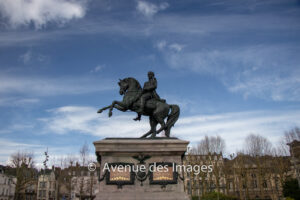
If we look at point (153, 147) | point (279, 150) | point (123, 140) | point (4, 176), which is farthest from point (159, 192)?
point (4, 176)

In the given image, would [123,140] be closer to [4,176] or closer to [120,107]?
[120,107]

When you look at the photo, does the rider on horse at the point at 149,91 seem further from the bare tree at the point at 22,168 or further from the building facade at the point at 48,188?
the building facade at the point at 48,188

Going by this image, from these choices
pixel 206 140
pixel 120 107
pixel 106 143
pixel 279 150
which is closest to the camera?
pixel 106 143

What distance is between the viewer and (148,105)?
504 inches

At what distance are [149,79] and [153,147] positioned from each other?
3.80m

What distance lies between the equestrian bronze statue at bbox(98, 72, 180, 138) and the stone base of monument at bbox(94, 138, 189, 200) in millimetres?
1424

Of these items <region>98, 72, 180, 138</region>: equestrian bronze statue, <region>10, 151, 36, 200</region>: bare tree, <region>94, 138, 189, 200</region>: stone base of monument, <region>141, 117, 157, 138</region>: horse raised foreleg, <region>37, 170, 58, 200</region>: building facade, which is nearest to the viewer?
<region>94, 138, 189, 200</region>: stone base of monument

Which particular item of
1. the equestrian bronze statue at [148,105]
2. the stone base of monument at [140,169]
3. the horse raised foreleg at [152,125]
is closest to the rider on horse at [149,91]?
the equestrian bronze statue at [148,105]

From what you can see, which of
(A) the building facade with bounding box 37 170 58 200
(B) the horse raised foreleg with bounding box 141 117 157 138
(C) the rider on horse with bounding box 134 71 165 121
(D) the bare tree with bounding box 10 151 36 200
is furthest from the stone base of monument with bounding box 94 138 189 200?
(A) the building facade with bounding box 37 170 58 200

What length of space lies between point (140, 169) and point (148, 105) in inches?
130

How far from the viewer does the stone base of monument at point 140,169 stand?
10516 millimetres

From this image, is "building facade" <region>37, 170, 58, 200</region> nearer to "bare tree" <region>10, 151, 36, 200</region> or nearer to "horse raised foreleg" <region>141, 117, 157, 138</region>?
"bare tree" <region>10, 151, 36, 200</region>

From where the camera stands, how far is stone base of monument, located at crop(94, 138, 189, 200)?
10516mm

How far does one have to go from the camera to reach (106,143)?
11078 mm
